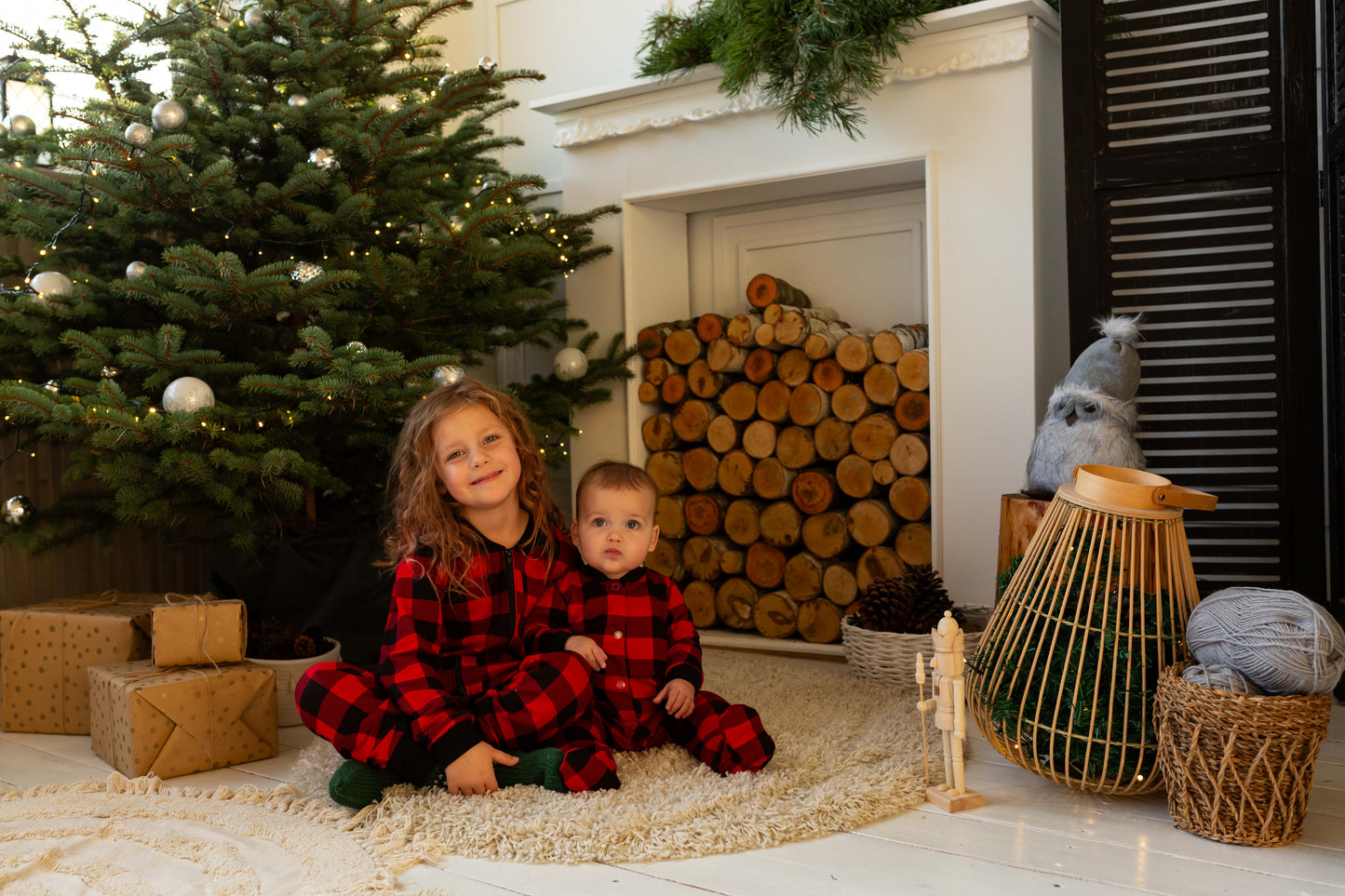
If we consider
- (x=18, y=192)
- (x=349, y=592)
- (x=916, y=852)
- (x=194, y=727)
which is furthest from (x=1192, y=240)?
(x=18, y=192)

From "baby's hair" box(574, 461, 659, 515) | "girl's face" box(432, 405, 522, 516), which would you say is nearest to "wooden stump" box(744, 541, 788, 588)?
"baby's hair" box(574, 461, 659, 515)

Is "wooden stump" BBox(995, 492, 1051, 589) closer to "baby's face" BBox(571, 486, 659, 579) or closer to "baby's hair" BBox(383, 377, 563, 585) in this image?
"baby's face" BBox(571, 486, 659, 579)

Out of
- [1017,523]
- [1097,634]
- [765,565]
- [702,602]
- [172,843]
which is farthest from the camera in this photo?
[702,602]

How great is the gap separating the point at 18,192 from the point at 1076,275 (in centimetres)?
248

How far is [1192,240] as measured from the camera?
241cm

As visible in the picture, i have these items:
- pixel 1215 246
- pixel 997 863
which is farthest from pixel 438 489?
pixel 1215 246

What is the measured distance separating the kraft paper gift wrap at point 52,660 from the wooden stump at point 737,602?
155 centimetres

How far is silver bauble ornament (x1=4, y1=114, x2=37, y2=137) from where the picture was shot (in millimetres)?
2549

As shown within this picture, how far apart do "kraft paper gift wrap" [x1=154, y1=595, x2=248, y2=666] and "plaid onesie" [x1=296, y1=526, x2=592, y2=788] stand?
348 mm

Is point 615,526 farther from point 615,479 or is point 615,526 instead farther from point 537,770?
point 537,770

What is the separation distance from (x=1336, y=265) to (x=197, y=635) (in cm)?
249

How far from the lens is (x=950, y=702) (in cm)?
167

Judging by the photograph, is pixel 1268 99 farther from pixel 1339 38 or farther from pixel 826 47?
pixel 826 47

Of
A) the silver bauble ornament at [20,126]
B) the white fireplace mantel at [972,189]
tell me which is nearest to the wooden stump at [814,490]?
the white fireplace mantel at [972,189]
